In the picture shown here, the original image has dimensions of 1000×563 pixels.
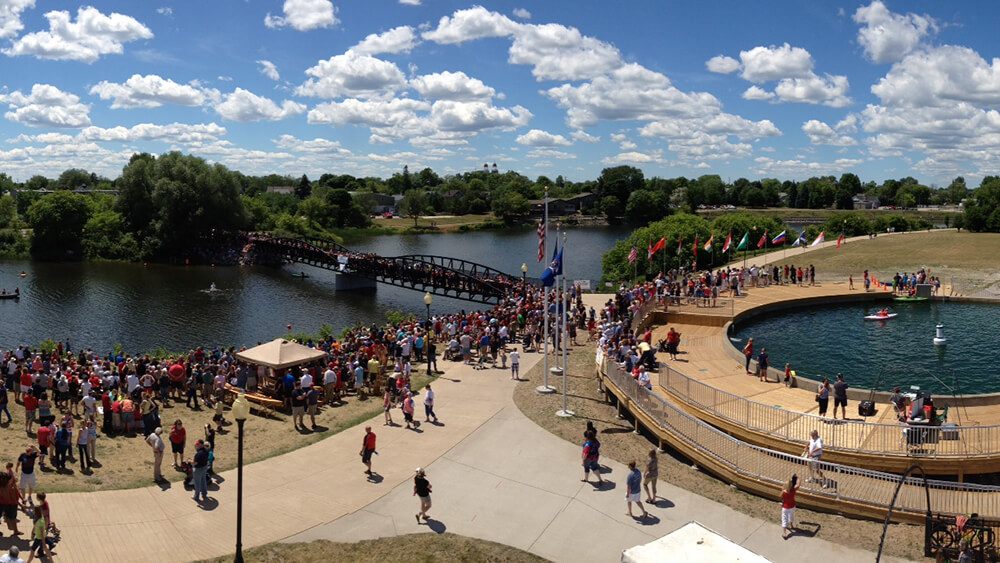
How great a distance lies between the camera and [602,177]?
19788cm

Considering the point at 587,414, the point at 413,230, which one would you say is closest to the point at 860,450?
the point at 587,414

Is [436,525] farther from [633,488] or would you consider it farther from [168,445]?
[168,445]

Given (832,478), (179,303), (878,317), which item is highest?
(878,317)

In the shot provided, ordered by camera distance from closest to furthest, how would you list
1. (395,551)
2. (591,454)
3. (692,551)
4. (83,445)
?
1. (692,551)
2. (395,551)
3. (591,454)
4. (83,445)

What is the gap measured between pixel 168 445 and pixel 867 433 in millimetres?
17170

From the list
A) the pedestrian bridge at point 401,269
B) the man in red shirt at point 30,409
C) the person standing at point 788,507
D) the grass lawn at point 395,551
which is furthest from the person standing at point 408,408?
the pedestrian bridge at point 401,269

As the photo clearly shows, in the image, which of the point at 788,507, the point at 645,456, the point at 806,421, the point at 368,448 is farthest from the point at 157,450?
the point at 806,421

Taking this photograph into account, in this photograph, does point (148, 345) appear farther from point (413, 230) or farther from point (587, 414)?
point (413, 230)

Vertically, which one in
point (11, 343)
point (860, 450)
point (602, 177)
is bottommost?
point (11, 343)

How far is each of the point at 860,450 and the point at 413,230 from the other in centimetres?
12726

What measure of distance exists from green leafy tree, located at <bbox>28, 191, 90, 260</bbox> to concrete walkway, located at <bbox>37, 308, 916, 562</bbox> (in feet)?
267

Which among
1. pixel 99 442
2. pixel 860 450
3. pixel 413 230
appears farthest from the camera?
pixel 413 230

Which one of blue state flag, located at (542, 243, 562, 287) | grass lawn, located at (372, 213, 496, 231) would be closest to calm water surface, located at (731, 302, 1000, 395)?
blue state flag, located at (542, 243, 562, 287)

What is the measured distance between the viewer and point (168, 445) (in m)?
18.9
